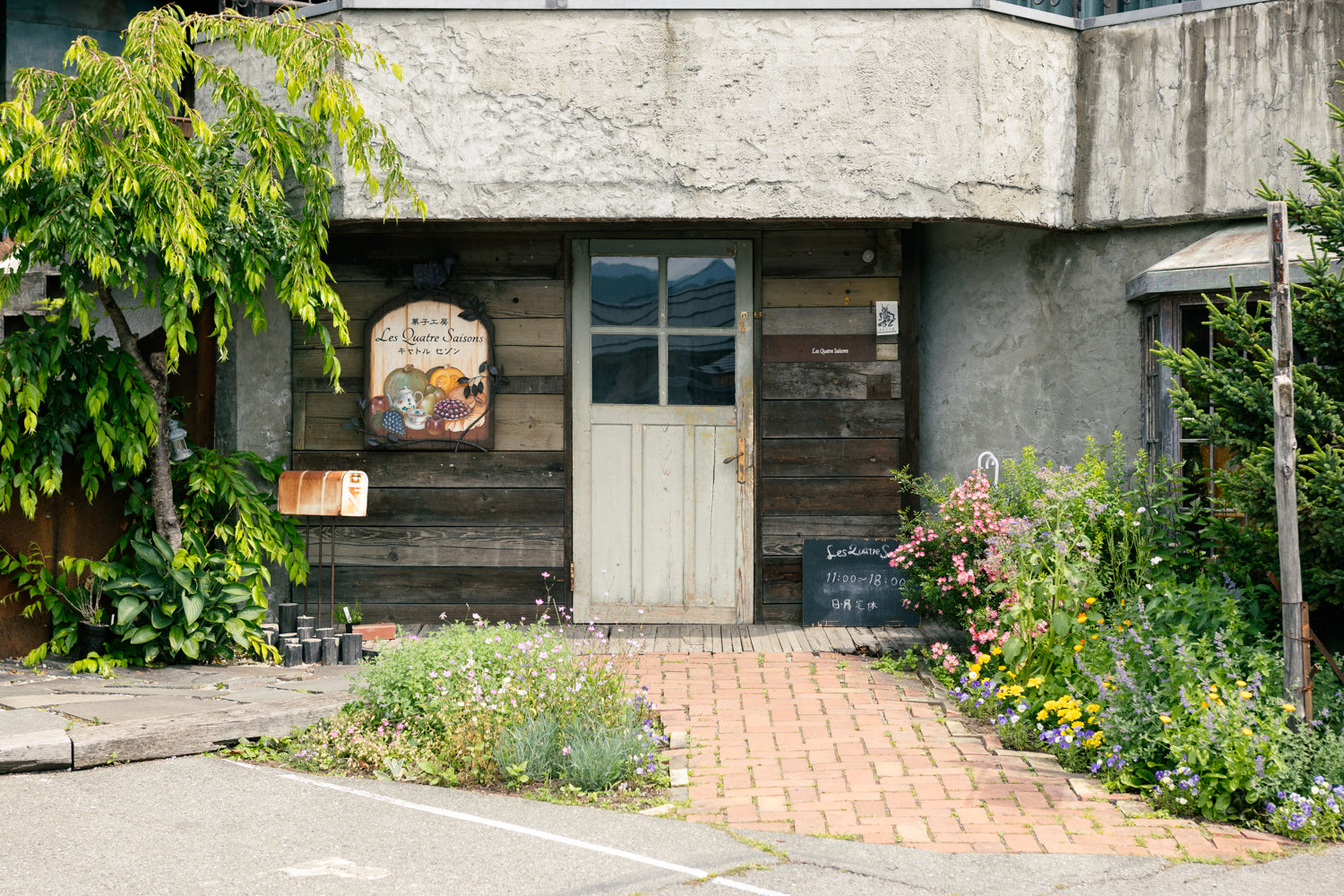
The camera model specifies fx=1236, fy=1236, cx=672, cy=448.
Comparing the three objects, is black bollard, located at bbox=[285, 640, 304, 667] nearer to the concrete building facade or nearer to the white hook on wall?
the concrete building facade

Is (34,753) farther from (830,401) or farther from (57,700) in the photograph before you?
(830,401)

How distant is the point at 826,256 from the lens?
8.74 m

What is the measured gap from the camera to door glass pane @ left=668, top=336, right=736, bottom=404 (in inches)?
348

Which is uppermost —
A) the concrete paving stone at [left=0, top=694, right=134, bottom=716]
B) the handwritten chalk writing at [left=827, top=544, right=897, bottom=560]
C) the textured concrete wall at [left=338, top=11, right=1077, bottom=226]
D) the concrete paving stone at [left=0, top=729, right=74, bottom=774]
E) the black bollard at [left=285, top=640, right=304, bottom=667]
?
the textured concrete wall at [left=338, top=11, right=1077, bottom=226]

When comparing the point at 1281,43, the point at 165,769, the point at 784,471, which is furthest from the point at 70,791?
the point at 1281,43

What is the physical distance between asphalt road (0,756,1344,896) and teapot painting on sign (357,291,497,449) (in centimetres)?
382

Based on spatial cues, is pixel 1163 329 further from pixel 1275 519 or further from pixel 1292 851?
pixel 1292 851

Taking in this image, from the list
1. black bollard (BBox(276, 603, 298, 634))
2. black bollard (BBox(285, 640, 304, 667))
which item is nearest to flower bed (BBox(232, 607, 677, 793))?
black bollard (BBox(285, 640, 304, 667))

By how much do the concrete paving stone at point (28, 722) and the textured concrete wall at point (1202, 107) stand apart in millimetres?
6886

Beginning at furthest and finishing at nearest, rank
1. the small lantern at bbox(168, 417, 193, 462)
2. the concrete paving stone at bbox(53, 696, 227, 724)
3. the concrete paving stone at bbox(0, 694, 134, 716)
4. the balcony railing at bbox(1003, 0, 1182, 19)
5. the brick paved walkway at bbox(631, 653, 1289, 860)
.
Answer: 1. the balcony railing at bbox(1003, 0, 1182, 19)
2. the small lantern at bbox(168, 417, 193, 462)
3. the concrete paving stone at bbox(0, 694, 134, 716)
4. the concrete paving stone at bbox(53, 696, 227, 724)
5. the brick paved walkway at bbox(631, 653, 1289, 860)

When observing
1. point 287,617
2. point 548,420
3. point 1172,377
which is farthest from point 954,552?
point 287,617

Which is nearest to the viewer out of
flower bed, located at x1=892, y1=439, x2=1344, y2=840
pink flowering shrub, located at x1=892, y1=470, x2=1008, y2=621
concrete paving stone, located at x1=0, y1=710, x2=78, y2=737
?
flower bed, located at x1=892, y1=439, x2=1344, y2=840

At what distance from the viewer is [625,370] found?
888 cm

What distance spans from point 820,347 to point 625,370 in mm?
1396
